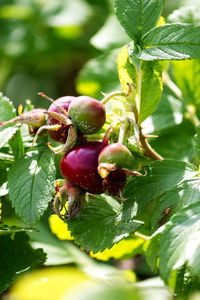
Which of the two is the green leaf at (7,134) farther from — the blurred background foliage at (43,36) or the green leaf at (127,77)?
the blurred background foliage at (43,36)

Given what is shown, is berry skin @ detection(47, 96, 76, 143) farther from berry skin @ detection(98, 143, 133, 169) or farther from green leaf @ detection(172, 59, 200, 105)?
green leaf @ detection(172, 59, 200, 105)

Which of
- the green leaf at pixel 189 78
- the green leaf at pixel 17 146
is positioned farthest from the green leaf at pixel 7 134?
the green leaf at pixel 189 78

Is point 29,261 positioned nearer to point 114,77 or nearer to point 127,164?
point 127,164

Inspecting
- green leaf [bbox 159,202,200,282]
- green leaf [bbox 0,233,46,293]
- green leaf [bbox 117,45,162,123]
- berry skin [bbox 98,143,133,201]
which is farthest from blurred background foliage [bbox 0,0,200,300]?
green leaf [bbox 159,202,200,282]

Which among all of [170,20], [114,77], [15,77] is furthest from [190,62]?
[15,77]

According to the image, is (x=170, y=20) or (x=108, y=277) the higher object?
(x=170, y=20)
